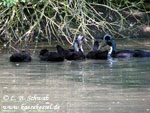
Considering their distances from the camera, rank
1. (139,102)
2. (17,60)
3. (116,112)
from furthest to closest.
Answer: (17,60) → (139,102) → (116,112)

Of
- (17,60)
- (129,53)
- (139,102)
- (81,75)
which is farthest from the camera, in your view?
(129,53)

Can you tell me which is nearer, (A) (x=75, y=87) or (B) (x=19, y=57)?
(A) (x=75, y=87)

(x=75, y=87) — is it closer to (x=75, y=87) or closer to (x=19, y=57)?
(x=75, y=87)

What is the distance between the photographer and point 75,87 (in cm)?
1009

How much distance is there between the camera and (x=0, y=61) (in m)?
14.3

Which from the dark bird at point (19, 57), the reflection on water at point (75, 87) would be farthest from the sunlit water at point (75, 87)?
the dark bird at point (19, 57)

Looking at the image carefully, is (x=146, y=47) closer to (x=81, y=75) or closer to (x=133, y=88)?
(x=81, y=75)

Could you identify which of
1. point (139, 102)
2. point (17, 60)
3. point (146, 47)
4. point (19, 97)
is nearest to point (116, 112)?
point (139, 102)

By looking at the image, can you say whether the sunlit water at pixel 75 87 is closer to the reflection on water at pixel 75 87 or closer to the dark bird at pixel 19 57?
the reflection on water at pixel 75 87

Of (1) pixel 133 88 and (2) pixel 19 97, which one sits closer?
(2) pixel 19 97

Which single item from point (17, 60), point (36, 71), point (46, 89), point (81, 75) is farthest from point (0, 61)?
point (46, 89)

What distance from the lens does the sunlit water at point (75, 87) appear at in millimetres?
8453

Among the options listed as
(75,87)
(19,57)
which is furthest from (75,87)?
(19,57)

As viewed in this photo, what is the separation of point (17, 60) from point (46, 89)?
171 inches
